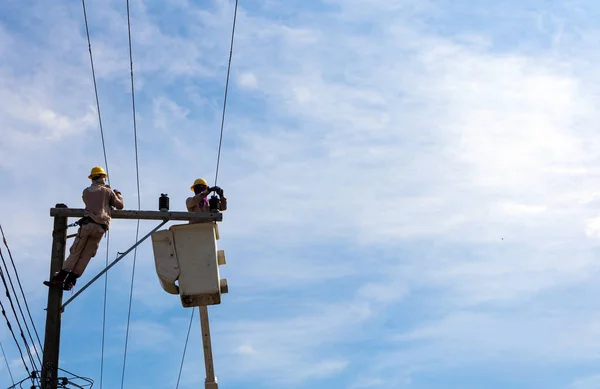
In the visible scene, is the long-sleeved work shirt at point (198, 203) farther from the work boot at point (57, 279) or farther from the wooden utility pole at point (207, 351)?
the work boot at point (57, 279)

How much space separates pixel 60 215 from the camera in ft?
38.2

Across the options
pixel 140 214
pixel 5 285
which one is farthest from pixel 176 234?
pixel 5 285

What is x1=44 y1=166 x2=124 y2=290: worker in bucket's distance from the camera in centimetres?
1161

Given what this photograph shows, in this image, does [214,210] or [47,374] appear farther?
[214,210]

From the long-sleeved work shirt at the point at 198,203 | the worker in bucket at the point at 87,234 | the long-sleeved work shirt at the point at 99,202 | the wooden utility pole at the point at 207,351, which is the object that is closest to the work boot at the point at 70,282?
the worker in bucket at the point at 87,234

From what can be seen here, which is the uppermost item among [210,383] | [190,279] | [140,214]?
[140,214]

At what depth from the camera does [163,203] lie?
469 inches

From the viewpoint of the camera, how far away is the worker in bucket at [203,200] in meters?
12.4

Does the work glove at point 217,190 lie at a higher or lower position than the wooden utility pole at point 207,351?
higher

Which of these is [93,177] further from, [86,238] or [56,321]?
[56,321]

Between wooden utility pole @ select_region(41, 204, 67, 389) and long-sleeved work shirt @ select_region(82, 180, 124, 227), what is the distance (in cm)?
31

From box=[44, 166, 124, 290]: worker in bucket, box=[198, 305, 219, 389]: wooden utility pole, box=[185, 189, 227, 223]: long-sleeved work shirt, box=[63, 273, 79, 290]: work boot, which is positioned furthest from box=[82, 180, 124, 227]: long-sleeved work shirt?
box=[198, 305, 219, 389]: wooden utility pole

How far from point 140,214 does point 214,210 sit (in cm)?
102

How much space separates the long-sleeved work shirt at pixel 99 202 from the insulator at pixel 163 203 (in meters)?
0.54
